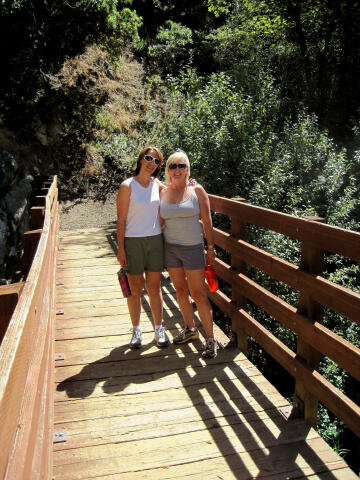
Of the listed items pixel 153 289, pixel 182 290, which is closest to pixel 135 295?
pixel 153 289

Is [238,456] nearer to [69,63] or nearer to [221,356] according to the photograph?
[221,356]

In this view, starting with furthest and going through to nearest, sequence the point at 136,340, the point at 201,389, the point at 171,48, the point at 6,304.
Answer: the point at 171,48, the point at 136,340, the point at 201,389, the point at 6,304

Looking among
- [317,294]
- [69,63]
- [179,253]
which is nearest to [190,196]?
[179,253]

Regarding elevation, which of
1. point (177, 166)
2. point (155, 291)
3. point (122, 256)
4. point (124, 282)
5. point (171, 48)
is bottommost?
point (155, 291)

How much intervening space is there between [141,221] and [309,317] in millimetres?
1673

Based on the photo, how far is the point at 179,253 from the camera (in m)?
4.08

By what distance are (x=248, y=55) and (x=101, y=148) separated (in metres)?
6.88

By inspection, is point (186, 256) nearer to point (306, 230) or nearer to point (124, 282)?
point (124, 282)

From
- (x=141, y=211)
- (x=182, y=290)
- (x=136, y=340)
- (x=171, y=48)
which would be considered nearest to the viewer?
(x=141, y=211)

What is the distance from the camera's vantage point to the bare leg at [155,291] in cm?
426

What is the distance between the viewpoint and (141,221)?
13.2 ft

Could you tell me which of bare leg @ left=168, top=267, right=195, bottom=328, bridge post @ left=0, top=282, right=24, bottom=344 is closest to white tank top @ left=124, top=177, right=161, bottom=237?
bare leg @ left=168, top=267, right=195, bottom=328

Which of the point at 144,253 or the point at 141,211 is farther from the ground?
the point at 141,211

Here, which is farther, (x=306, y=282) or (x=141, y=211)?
(x=141, y=211)
